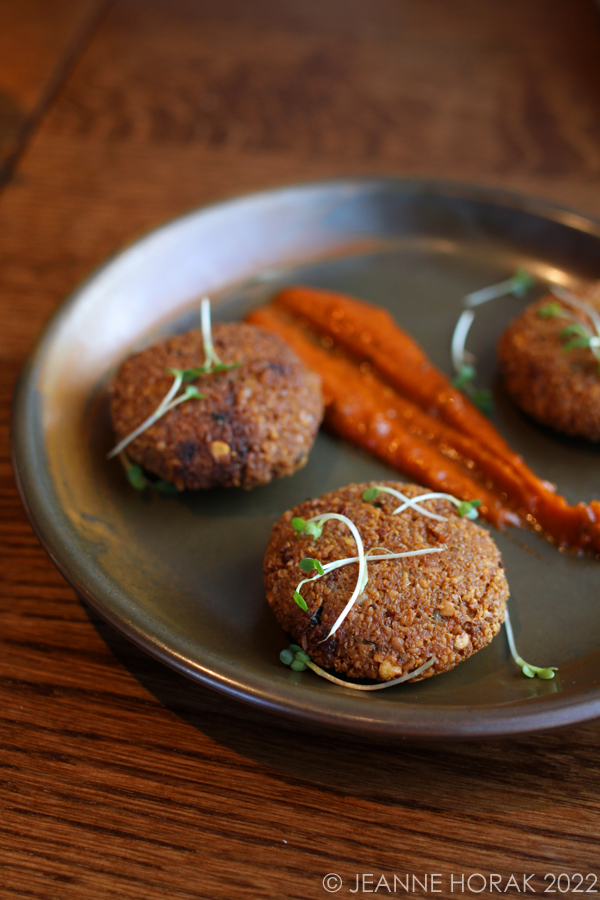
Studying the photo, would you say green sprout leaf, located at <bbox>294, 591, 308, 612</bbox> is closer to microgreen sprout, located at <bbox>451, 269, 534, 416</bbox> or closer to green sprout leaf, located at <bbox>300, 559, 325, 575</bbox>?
green sprout leaf, located at <bbox>300, 559, 325, 575</bbox>

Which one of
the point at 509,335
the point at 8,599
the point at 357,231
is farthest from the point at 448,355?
the point at 8,599

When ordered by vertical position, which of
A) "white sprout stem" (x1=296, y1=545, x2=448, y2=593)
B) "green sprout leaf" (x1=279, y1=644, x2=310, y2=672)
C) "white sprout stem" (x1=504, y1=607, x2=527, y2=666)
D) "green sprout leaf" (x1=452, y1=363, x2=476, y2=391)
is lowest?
"green sprout leaf" (x1=279, y1=644, x2=310, y2=672)

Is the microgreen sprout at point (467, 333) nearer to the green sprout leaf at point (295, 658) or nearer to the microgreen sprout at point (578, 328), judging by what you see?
the microgreen sprout at point (578, 328)

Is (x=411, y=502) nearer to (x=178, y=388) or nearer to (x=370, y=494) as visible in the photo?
(x=370, y=494)

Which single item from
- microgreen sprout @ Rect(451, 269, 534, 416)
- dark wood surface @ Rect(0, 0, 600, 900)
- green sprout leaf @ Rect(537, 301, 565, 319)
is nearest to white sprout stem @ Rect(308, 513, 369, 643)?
dark wood surface @ Rect(0, 0, 600, 900)

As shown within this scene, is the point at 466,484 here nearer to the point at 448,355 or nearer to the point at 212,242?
the point at 448,355
